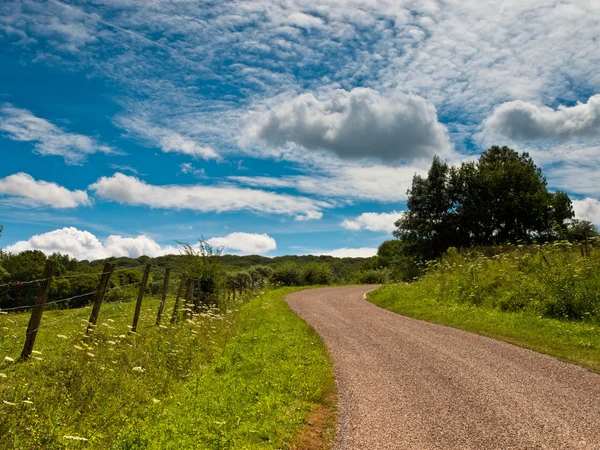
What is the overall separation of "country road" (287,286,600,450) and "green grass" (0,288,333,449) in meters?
0.87

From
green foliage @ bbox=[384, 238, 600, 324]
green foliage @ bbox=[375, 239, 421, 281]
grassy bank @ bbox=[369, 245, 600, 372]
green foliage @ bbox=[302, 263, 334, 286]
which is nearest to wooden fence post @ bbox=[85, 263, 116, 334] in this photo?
grassy bank @ bbox=[369, 245, 600, 372]

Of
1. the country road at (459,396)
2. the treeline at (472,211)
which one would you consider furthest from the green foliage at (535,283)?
the treeline at (472,211)

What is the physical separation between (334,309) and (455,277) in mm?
6729

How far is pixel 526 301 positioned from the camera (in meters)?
15.5

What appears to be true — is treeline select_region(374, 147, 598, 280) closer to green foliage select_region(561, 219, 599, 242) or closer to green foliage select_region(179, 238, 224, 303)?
green foliage select_region(561, 219, 599, 242)

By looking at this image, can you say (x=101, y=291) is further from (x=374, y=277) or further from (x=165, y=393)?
(x=374, y=277)

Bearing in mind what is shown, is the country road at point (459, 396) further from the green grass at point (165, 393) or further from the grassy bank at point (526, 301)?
the grassy bank at point (526, 301)

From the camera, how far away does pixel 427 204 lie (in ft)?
146

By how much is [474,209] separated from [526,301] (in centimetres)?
2946

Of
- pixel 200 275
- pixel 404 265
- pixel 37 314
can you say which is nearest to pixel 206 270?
pixel 200 275

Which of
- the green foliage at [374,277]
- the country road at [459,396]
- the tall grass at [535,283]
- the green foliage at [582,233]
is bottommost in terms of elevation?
the country road at [459,396]

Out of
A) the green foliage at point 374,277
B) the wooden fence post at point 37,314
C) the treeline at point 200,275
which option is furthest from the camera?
the green foliage at point 374,277

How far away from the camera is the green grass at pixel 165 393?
5.49 meters

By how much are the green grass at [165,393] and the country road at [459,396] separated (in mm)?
874
